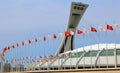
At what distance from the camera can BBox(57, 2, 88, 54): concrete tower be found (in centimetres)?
10519

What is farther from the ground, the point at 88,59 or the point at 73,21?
the point at 73,21

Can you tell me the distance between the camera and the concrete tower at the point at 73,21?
105188 millimetres

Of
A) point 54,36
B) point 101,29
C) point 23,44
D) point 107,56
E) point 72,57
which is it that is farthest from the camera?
point 23,44

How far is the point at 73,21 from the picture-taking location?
10744 centimetres

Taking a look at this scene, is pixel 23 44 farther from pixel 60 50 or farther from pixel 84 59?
pixel 60 50

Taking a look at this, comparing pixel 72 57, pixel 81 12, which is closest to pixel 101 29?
pixel 72 57

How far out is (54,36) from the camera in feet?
227

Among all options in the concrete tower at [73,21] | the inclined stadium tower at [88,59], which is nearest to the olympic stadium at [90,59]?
the inclined stadium tower at [88,59]

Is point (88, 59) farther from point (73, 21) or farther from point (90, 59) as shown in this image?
point (73, 21)

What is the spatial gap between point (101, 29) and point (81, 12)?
52.5 m

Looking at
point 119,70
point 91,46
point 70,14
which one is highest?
point 70,14

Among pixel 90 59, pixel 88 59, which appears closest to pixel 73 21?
pixel 88 59

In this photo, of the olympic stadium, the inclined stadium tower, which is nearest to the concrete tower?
the inclined stadium tower

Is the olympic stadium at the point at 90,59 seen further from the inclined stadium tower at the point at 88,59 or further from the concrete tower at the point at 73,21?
the concrete tower at the point at 73,21
